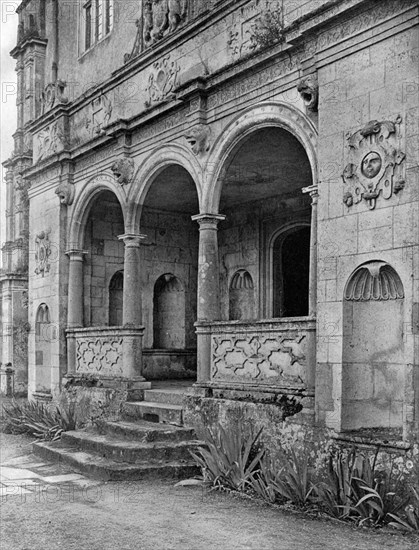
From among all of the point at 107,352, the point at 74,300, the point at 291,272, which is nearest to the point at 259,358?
the point at 107,352

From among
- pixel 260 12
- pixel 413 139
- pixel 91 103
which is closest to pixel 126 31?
pixel 91 103

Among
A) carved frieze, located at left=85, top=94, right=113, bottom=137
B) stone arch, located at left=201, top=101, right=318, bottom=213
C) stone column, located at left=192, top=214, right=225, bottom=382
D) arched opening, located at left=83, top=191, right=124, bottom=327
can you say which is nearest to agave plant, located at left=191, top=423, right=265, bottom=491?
stone column, located at left=192, top=214, right=225, bottom=382

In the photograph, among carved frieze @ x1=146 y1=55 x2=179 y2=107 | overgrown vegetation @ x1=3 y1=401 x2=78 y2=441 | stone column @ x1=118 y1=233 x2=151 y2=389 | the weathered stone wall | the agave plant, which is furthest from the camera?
stone column @ x1=118 y1=233 x2=151 y2=389

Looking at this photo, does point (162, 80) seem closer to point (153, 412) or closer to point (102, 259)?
point (102, 259)

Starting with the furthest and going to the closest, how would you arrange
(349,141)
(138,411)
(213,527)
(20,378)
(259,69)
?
(20,378)
(138,411)
(259,69)
(349,141)
(213,527)

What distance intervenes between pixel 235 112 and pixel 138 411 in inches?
181

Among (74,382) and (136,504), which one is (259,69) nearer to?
(136,504)

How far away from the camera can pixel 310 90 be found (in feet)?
27.0

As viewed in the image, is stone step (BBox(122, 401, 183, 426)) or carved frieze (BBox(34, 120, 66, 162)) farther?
carved frieze (BBox(34, 120, 66, 162))

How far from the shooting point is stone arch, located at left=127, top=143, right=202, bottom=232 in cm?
1050

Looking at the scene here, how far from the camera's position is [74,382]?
13.1 metres

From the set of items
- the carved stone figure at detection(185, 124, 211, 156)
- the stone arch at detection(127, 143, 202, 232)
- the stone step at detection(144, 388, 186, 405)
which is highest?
the carved stone figure at detection(185, 124, 211, 156)

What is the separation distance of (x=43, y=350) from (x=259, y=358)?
280 inches

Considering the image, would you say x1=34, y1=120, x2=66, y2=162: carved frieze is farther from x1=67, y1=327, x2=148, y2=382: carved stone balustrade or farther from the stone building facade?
x1=67, y1=327, x2=148, y2=382: carved stone balustrade
